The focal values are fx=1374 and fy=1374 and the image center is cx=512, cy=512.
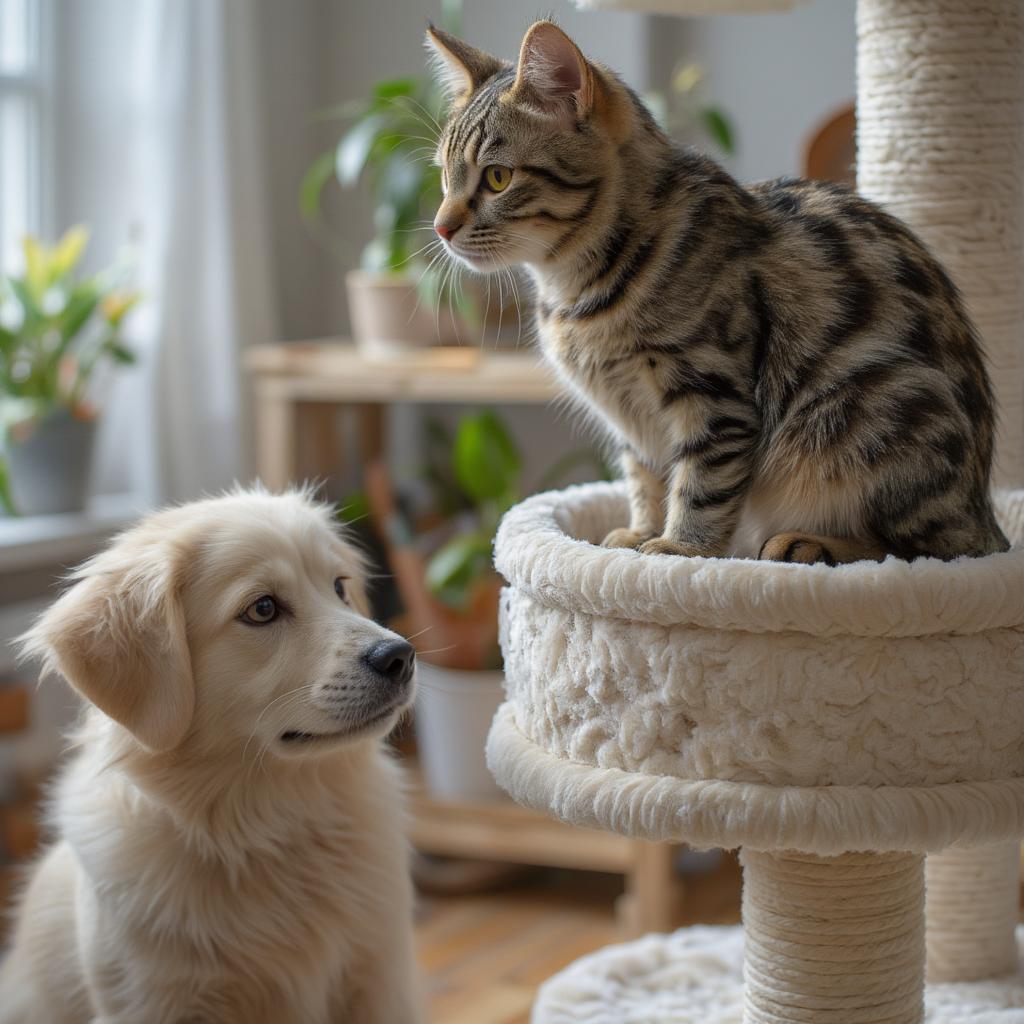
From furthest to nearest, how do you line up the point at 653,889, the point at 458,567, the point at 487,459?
the point at 487,459, the point at 458,567, the point at 653,889

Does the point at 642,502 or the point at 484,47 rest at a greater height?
the point at 484,47

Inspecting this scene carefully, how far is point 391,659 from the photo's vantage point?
1.36 m

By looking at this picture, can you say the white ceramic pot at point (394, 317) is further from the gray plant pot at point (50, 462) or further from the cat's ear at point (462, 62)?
the cat's ear at point (462, 62)

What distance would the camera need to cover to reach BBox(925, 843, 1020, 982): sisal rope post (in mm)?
1675

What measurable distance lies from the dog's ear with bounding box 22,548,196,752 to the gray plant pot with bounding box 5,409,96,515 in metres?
1.26

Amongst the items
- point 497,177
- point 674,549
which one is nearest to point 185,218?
point 497,177

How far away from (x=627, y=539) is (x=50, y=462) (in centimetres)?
155

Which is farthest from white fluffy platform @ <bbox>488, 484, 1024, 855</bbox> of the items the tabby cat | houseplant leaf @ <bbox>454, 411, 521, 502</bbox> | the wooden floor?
houseplant leaf @ <bbox>454, 411, 521, 502</bbox>

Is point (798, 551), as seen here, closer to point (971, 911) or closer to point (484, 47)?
point (971, 911)

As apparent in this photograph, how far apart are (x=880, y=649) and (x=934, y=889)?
0.69m

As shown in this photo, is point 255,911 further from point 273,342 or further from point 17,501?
point 273,342

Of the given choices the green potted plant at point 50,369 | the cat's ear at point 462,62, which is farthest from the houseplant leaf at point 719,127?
the cat's ear at point 462,62

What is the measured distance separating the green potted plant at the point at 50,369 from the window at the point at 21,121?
140 millimetres

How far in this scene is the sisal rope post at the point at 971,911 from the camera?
1.67 meters
